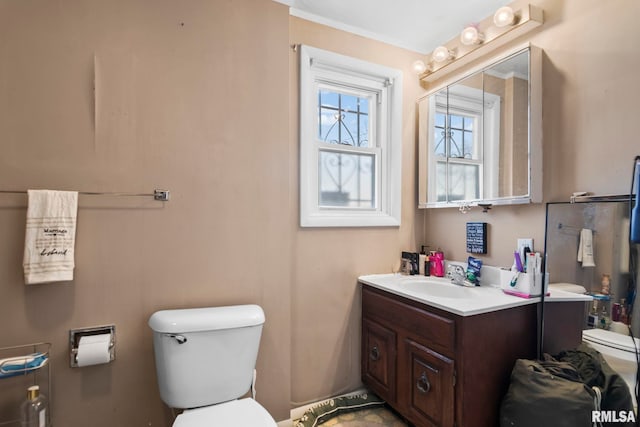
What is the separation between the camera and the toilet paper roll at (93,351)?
1260 millimetres

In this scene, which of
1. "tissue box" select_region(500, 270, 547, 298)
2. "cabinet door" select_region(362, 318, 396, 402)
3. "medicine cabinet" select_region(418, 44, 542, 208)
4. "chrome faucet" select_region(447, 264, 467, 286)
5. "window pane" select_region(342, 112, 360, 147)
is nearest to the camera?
"tissue box" select_region(500, 270, 547, 298)

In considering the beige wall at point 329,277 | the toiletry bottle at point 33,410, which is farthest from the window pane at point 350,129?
the toiletry bottle at point 33,410

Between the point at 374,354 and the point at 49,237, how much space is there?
181cm

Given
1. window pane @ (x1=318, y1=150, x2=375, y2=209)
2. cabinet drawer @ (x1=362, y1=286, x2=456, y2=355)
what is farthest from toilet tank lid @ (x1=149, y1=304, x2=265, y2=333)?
window pane @ (x1=318, y1=150, x2=375, y2=209)

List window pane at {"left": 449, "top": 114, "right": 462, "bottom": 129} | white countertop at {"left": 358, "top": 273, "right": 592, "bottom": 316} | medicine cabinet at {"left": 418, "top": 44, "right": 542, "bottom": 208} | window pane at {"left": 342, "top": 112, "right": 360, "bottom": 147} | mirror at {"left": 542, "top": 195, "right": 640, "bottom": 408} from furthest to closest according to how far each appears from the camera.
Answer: window pane at {"left": 342, "top": 112, "right": 360, "bottom": 147}
window pane at {"left": 449, "top": 114, "right": 462, "bottom": 129}
medicine cabinet at {"left": 418, "top": 44, "right": 542, "bottom": 208}
white countertop at {"left": 358, "top": 273, "right": 592, "bottom": 316}
mirror at {"left": 542, "top": 195, "right": 640, "bottom": 408}

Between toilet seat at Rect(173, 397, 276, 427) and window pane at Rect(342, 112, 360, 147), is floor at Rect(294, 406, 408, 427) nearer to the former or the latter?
toilet seat at Rect(173, 397, 276, 427)

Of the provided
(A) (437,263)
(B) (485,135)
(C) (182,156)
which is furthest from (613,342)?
(C) (182,156)

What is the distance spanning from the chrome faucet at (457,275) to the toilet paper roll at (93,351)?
1.89m

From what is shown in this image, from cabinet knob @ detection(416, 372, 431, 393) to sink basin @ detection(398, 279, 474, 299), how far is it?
0.45m

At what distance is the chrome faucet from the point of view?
6.14 feet

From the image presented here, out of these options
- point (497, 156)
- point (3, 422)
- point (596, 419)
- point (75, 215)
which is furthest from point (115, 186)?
point (596, 419)

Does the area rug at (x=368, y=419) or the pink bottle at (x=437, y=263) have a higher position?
the pink bottle at (x=437, y=263)

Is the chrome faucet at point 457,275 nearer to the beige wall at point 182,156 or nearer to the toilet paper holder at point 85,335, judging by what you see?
the beige wall at point 182,156

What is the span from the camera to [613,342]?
4.17 feet
